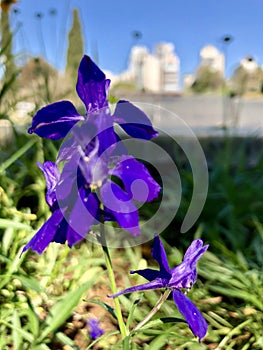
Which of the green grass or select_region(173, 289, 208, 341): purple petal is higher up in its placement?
select_region(173, 289, 208, 341): purple petal

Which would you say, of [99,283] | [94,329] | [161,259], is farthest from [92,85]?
[99,283]

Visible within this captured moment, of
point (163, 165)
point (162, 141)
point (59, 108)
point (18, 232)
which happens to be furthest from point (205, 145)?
point (59, 108)

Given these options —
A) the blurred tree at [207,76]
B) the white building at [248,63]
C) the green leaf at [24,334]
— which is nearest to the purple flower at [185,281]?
the green leaf at [24,334]

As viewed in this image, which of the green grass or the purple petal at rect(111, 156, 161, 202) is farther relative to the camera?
the green grass

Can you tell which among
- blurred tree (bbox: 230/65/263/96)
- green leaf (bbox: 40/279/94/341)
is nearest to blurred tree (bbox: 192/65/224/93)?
blurred tree (bbox: 230/65/263/96)

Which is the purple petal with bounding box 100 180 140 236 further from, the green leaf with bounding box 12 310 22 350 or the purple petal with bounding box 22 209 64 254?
the green leaf with bounding box 12 310 22 350

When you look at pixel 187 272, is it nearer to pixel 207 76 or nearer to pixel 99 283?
pixel 99 283

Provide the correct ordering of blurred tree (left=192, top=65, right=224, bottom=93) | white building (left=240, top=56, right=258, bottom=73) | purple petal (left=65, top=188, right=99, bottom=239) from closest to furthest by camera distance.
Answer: purple petal (left=65, top=188, right=99, bottom=239), white building (left=240, top=56, right=258, bottom=73), blurred tree (left=192, top=65, right=224, bottom=93)
